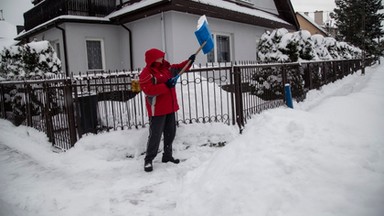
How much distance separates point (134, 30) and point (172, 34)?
8.46ft

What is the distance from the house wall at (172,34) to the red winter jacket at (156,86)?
635 cm

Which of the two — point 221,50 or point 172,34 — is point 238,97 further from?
point 221,50

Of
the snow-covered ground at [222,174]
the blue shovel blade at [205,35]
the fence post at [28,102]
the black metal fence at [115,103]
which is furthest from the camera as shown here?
the fence post at [28,102]

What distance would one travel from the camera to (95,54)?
492 inches

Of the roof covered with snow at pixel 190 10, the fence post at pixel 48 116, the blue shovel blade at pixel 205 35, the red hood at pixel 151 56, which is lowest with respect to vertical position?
the fence post at pixel 48 116

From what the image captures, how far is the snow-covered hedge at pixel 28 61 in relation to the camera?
878 cm

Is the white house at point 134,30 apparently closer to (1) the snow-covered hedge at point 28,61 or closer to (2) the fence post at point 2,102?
(1) the snow-covered hedge at point 28,61

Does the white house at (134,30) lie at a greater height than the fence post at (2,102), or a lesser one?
greater

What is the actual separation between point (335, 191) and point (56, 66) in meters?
9.25

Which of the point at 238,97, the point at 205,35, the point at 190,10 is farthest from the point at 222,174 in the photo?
the point at 190,10

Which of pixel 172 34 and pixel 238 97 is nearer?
pixel 238 97

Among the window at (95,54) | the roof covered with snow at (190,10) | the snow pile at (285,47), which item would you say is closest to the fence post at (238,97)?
the snow pile at (285,47)

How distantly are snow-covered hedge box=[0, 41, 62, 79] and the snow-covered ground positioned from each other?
448 centimetres

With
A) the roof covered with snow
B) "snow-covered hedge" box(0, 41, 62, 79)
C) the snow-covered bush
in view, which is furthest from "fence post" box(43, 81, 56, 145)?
the roof covered with snow
